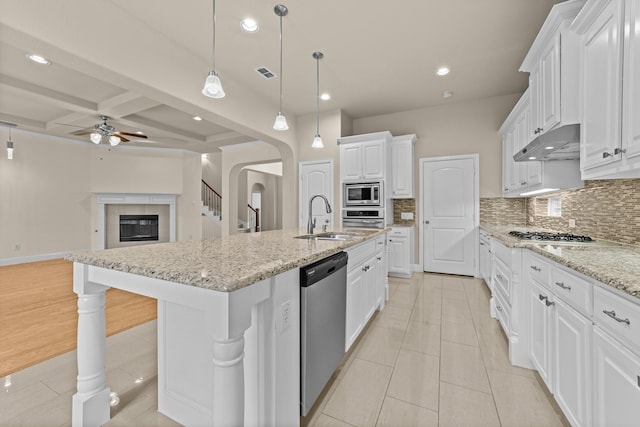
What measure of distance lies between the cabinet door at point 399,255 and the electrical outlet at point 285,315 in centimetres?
355

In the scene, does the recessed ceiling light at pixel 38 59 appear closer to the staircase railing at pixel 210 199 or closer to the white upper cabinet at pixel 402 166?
the white upper cabinet at pixel 402 166

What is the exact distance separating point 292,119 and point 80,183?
220 inches

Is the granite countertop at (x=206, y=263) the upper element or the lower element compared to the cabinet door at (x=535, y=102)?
lower

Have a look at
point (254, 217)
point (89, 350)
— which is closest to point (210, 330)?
point (89, 350)

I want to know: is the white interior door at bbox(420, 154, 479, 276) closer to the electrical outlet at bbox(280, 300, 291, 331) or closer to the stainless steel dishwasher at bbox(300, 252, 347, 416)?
the stainless steel dishwasher at bbox(300, 252, 347, 416)

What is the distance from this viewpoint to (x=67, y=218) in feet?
20.9

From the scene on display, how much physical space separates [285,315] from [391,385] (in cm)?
107

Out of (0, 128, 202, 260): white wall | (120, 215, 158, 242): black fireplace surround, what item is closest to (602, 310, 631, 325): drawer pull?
(0, 128, 202, 260): white wall

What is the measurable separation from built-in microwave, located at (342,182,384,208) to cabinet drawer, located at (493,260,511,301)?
204 centimetres

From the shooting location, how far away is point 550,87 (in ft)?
6.77

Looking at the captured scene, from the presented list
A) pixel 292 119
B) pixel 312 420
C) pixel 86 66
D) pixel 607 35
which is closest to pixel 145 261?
pixel 312 420

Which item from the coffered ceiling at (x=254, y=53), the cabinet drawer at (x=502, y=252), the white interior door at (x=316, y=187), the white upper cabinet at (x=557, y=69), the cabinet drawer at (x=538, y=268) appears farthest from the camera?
the white interior door at (x=316, y=187)

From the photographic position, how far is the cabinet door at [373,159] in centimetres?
443

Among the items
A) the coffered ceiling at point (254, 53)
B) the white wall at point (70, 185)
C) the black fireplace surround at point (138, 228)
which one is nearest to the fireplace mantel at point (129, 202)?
the white wall at point (70, 185)
